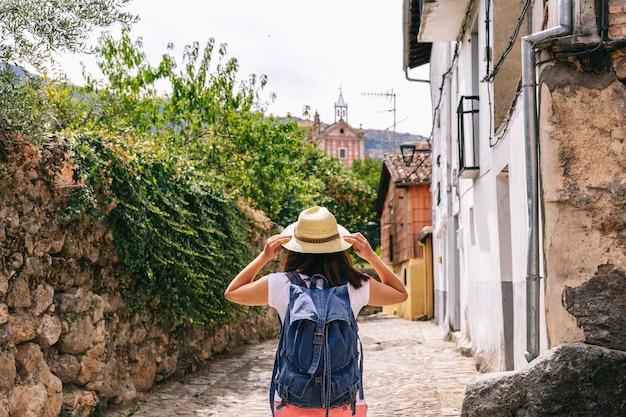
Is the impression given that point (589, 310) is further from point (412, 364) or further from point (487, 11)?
point (412, 364)

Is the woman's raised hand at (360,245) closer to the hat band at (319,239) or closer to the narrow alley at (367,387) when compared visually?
the hat band at (319,239)

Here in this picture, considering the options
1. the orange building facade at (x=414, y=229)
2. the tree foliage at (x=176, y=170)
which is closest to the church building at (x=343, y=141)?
the orange building facade at (x=414, y=229)

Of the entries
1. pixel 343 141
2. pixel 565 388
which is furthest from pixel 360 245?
pixel 343 141

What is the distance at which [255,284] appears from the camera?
10.2 feet

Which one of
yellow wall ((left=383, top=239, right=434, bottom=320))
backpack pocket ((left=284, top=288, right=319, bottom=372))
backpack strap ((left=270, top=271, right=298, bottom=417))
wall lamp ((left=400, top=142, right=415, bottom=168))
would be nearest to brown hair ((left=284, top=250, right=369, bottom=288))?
backpack strap ((left=270, top=271, right=298, bottom=417))

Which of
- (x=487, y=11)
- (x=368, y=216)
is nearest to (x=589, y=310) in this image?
(x=487, y=11)

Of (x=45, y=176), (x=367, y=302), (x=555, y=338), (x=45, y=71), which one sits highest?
(x=45, y=71)

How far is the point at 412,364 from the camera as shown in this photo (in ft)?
35.6

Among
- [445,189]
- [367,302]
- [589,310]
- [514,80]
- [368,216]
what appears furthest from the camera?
[368,216]

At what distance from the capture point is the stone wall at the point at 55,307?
507 cm

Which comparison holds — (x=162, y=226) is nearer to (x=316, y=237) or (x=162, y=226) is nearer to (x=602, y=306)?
(x=602, y=306)

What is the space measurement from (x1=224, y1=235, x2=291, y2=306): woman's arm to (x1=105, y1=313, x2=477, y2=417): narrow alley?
396 cm

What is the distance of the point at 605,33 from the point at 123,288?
4845 mm

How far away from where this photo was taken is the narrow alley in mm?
7230
